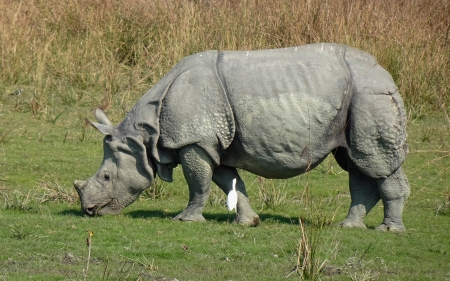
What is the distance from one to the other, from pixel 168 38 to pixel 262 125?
22.7 feet

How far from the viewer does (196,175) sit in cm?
867

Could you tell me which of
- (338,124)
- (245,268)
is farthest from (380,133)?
(245,268)

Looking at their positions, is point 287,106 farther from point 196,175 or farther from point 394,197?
point 394,197

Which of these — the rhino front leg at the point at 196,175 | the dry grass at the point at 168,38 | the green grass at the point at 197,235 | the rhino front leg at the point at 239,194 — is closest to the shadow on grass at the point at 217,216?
the green grass at the point at 197,235

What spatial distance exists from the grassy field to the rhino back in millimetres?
667

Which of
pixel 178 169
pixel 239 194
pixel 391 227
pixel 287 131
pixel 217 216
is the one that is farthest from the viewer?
pixel 178 169

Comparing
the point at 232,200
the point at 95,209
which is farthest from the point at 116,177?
the point at 232,200

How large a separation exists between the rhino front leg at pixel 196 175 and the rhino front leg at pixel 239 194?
22 cm

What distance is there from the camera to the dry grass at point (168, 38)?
14391 millimetres

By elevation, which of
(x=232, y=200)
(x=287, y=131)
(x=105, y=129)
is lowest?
(x=232, y=200)

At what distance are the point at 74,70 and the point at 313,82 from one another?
286 inches

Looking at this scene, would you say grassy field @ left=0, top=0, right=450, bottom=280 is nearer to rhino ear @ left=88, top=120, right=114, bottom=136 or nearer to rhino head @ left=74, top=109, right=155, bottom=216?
rhino head @ left=74, top=109, right=155, bottom=216

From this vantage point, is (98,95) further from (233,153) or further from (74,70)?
(233,153)

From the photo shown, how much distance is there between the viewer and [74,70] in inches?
593
